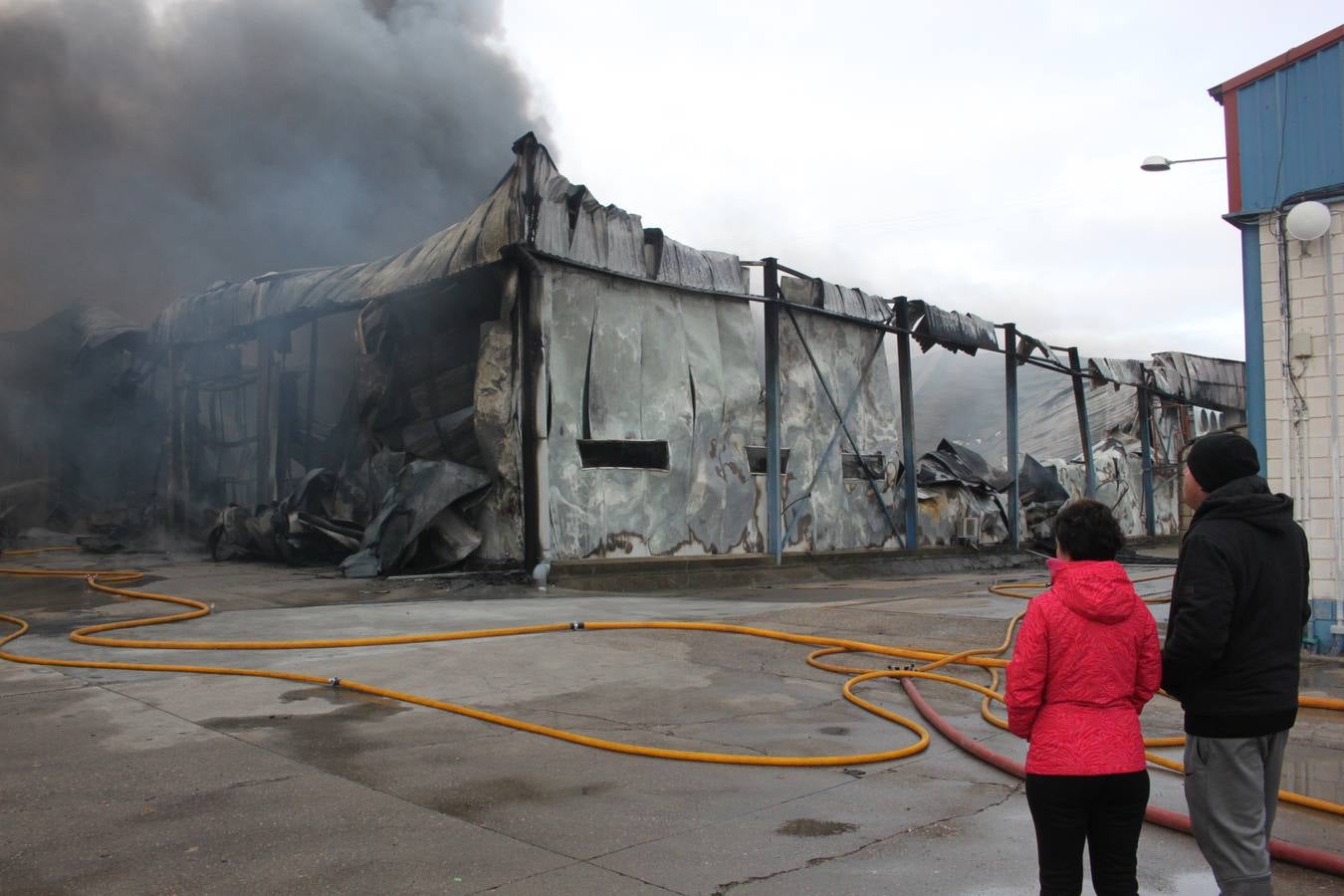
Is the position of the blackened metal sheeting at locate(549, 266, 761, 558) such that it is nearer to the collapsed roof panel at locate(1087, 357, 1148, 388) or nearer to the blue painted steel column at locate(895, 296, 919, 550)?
the blue painted steel column at locate(895, 296, 919, 550)

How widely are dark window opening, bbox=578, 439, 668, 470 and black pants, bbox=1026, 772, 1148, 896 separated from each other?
30.5 ft

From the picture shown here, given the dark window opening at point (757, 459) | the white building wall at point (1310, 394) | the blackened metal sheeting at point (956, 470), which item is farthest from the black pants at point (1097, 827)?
the blackened metal sheeting at point (956, 470)

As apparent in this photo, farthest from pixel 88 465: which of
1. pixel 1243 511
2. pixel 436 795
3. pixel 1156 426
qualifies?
pixel 1156 426

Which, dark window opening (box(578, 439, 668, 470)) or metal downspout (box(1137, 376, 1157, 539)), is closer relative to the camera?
dark window opening (box(578, 439, 668, 470))

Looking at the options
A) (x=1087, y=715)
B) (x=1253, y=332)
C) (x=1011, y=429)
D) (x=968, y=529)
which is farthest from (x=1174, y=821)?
(x=1011, y=429)

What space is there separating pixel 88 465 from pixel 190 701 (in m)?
13.8

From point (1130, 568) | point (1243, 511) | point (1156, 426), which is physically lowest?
point (1130, 568)

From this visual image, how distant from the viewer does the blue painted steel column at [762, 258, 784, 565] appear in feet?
44.7

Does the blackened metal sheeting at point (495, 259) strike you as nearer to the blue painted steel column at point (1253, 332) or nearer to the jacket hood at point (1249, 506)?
the blue painted steel column at point (1253, 332)

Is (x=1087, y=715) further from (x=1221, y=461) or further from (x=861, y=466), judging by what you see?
Result: (x=861, y=466)

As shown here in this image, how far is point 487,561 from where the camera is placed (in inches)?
446

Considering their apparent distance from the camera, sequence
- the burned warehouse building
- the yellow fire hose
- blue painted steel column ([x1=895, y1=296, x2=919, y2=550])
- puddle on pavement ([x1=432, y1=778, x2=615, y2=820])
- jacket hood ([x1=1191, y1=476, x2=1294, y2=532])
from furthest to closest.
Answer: blue painted steel column ([x1=895, y1=296, x2=919, y2=550]), the burned warehouse building, the yellow fire hose, puddle on pavement ([x1=432, y1=778, x2=615, y2=820]), jacket hood ([x1=1191, y1=476, x2=1294, y2=532])

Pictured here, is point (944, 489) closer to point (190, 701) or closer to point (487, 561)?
point (487, 561)

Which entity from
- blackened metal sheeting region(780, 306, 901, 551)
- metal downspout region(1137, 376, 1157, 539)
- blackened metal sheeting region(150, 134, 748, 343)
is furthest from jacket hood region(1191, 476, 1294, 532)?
metal downspout region(1137, 376, 1157, 539)
